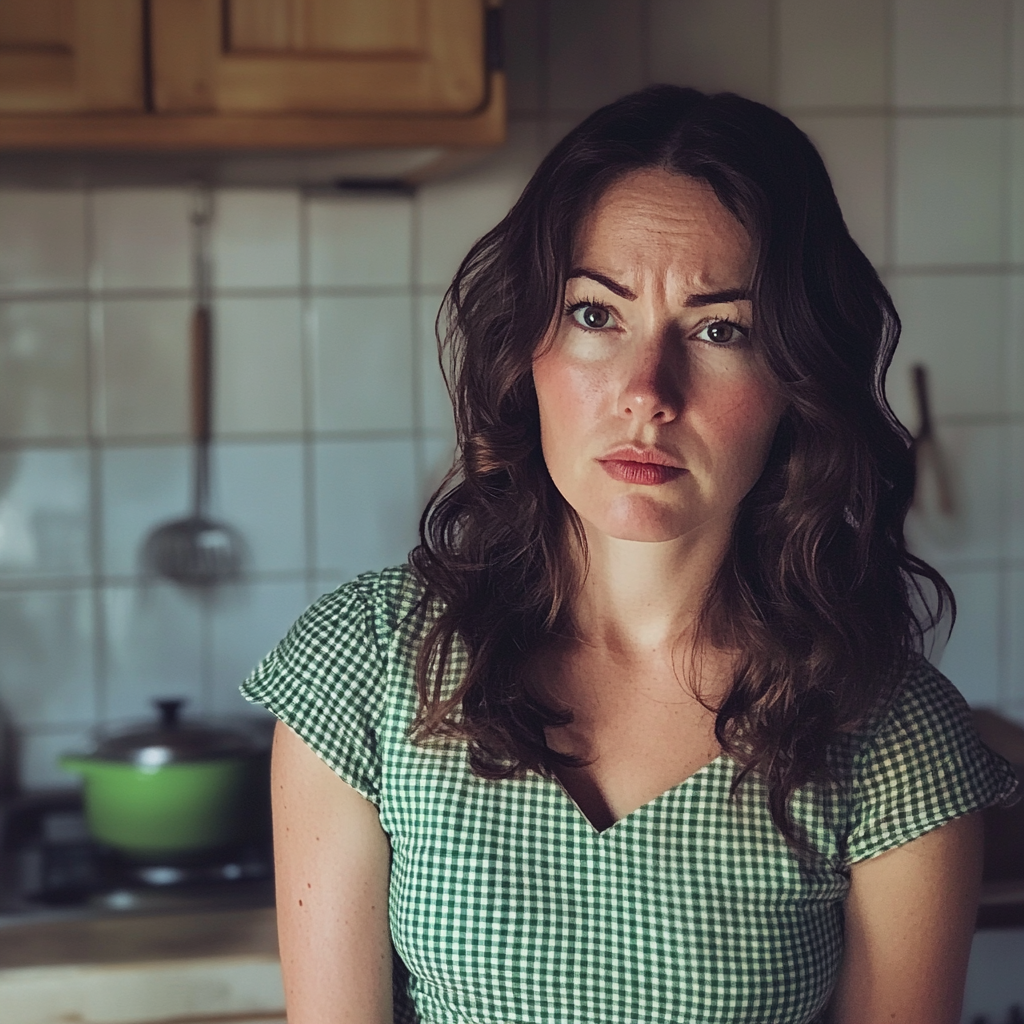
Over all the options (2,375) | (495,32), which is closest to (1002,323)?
(495,32)

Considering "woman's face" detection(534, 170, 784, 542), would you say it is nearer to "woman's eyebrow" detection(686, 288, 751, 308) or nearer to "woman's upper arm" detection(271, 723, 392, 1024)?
"woman's eyebrow" detection(686, 288, 751, 308)

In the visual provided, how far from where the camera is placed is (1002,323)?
1855mm

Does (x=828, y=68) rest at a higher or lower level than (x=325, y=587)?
higher

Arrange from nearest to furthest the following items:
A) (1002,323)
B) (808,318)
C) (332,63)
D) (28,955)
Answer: (808,318) < (28,955) < (332,63) < (1002,323)

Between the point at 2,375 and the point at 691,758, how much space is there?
114cm

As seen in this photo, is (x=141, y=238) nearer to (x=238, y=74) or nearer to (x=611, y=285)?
(x=238, y=74)

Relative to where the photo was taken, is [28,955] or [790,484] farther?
[28,955]

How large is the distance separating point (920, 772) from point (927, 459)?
94cm

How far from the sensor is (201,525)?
177 centimetres

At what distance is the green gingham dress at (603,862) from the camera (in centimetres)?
94

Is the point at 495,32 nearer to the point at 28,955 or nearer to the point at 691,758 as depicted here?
the point at 691,758

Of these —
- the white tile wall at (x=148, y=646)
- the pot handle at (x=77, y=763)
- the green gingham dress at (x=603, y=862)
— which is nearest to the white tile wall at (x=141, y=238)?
the white tile wall at (x=148, y=646)

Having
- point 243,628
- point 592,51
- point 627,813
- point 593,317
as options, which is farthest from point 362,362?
point 627,813

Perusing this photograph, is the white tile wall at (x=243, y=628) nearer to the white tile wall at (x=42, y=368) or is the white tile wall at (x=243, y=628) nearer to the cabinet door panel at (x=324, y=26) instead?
the white tile wall at (x=42, y=368)
